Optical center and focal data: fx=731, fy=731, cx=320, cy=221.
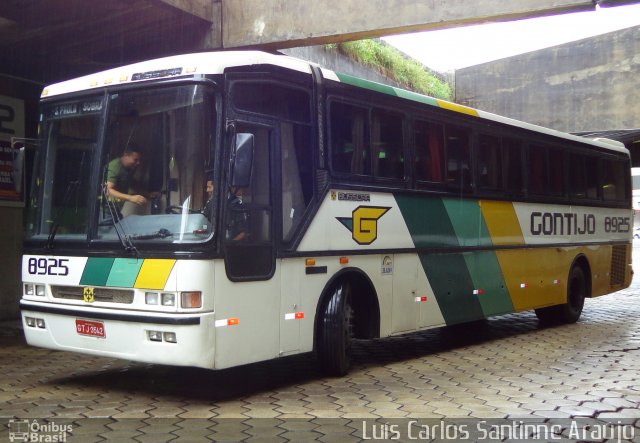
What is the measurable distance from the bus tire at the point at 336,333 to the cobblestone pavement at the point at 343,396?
187mm

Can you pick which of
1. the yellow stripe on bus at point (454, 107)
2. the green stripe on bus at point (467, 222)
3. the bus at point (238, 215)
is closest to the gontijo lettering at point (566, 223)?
the green stripe on bus at point (467, 222)

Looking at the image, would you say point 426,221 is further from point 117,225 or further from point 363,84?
point 117,225

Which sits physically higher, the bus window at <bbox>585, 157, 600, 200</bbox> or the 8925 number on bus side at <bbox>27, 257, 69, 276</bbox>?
the bus window at <bbox>585, 157, 600, 200</bbox>

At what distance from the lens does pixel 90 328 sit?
21.8 ft

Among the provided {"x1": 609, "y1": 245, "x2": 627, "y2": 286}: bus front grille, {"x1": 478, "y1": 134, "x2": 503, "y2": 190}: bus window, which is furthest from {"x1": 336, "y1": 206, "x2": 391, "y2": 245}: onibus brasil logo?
{"x1": 609, "y1": 245, "x2": 627, "y2": 286}: bus front grille

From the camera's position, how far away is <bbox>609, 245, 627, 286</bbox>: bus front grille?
47.3 ft

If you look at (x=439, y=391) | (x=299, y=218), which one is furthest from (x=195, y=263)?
(x=439, y=391)

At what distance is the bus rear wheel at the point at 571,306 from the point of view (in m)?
12.9

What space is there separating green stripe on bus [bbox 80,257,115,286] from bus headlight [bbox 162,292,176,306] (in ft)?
2.19

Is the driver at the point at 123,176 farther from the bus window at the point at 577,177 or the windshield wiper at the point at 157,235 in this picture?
the bus window at the point at 577,177

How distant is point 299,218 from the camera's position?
7238 mm

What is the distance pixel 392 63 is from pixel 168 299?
16.5 meters

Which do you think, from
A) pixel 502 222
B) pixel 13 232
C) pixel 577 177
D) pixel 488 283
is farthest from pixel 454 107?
pixel 13 232

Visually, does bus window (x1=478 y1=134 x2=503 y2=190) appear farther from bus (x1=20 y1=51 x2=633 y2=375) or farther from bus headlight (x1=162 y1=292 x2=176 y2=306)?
bus headlight (x1=162 y1=292 x2=176 y2=306)
